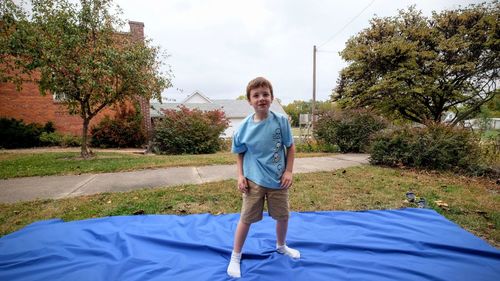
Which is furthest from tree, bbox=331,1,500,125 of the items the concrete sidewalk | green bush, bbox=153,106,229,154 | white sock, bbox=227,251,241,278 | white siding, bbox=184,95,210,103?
white siding, bbox=184,95,210,103

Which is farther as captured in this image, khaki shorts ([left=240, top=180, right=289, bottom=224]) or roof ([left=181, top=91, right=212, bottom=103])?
roof ([left=181, top=91, right=212, bottom=103])

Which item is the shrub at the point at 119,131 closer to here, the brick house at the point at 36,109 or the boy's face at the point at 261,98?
the brick house at the point at 36,109

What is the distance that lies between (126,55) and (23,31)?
8.33ft

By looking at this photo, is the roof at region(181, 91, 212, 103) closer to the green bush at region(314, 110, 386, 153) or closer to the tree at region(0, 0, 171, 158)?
the green bush at region(314, 110, 386, 153)

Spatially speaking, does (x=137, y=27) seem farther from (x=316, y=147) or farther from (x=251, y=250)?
(x=251, y=250)

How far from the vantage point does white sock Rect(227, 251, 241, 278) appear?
6.86 feet

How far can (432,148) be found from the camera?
6.05 m

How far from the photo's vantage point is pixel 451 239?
8.46 feet

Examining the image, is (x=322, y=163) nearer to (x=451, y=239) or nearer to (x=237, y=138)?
(x=451, y=239)

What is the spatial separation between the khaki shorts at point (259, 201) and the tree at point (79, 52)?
665cm

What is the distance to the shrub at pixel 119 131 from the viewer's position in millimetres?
13031

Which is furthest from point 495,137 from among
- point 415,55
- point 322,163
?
point 415,55

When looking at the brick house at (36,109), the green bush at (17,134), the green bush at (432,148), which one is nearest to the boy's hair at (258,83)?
the green bush at (432,148)

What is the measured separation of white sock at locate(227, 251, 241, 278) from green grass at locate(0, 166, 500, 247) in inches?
54.5
